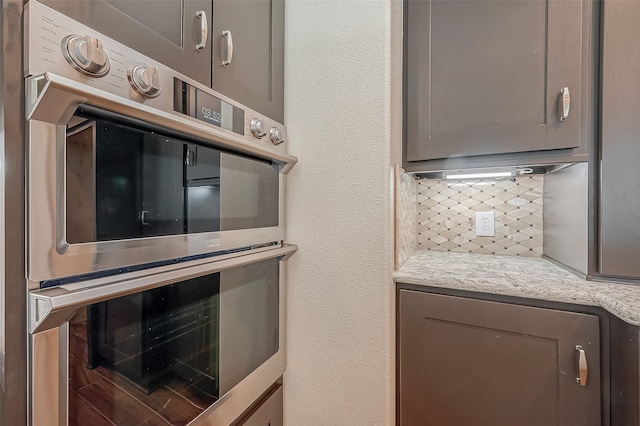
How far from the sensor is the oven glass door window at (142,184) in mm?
459

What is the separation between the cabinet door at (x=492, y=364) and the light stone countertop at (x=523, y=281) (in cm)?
5

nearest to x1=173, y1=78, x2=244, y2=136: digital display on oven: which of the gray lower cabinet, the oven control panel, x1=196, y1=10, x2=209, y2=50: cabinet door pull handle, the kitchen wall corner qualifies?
the oven control panel

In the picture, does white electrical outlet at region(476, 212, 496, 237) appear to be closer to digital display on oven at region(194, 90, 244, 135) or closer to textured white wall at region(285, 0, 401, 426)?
textured white wall at region(285, 0, 401, 426)

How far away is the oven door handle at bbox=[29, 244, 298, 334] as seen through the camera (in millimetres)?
405

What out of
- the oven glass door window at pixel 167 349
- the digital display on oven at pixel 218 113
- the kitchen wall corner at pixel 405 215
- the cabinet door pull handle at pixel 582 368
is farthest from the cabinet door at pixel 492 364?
the digital display on oven at pixel 218 113

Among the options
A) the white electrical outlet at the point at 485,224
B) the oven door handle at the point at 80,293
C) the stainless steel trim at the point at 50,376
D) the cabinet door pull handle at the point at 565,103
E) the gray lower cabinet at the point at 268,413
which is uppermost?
the cabinet door pull handle at the point at 565,103

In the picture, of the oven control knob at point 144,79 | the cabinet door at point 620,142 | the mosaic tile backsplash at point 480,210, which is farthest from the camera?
the mosaic tile backsplash at point 480,210

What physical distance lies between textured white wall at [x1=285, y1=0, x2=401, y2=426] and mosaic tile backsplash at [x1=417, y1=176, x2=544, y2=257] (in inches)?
24.8

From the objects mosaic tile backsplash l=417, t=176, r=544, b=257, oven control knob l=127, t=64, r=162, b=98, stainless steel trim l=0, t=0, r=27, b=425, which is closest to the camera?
stainless steel trim l=0, t=0, r=27, b=425

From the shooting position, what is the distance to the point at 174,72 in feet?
2.01

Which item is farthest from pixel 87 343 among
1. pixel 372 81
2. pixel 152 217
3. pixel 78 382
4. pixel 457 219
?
pixel 457 219

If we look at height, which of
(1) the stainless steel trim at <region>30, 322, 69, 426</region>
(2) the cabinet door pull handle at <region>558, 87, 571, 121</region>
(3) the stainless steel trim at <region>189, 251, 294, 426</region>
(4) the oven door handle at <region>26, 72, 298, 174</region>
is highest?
(2) the cabinet door pull handle at <region>558, 87, 571, 121</region>

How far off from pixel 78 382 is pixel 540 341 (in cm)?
107

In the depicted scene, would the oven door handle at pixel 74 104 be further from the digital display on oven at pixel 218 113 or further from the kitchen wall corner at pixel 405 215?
the kitchen wall corner at pixel 405 215
